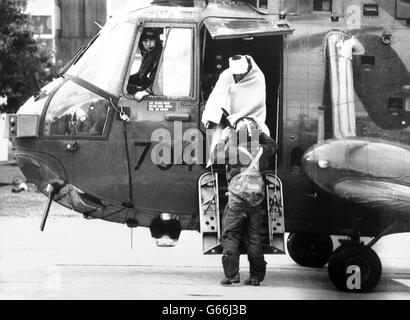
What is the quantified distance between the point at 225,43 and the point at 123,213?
6.65 feet

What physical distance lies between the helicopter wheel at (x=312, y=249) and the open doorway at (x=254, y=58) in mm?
1856

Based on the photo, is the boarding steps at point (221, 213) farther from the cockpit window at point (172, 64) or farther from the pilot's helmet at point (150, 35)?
the pilot's helmet at point (150, 35)

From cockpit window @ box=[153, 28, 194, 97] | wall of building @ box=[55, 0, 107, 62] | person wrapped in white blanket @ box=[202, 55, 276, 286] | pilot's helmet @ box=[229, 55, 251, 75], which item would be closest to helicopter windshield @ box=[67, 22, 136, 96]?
cockpit window @ box=[153, 28, 194, 97]

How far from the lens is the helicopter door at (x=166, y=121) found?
9672 mm

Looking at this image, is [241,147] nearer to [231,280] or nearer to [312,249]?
[231,280]

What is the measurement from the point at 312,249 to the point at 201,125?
2552 millimetres

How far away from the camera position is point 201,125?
31.7 ft

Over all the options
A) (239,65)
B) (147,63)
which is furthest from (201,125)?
(147,63)

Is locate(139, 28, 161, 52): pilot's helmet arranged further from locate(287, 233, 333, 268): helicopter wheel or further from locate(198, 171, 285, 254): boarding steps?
locate(287, 233, 333, 268): helicopter wheel

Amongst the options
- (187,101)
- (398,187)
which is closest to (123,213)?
(187,101)

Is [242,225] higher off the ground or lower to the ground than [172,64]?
lower

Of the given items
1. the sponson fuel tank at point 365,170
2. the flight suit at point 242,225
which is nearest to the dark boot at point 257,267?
the flight suit at point 242,225

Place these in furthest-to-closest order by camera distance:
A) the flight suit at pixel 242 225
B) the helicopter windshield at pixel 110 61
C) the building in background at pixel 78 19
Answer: the building in background at pixel 78 19 < the helicopter windshield at pixel 110 61 < the flight suit at pixel 242 225

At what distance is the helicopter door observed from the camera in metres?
9.67
